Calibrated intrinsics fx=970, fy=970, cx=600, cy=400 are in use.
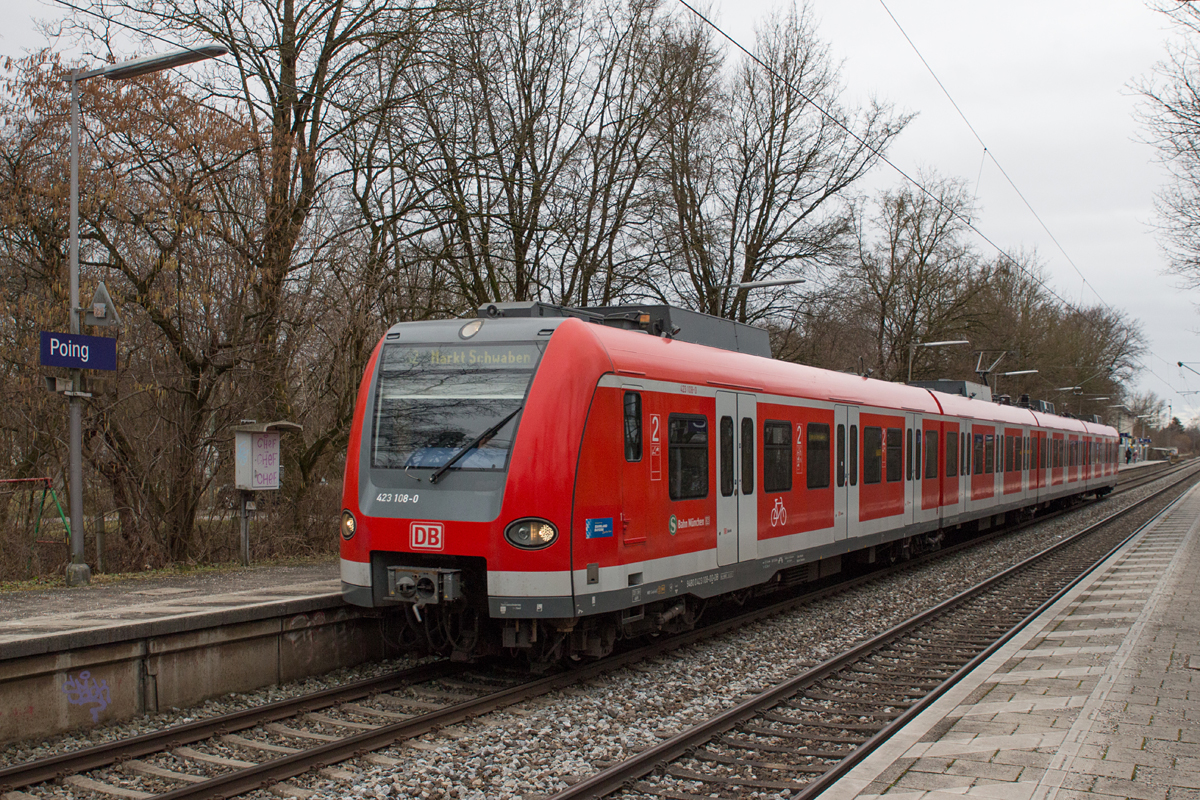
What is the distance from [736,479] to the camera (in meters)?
9.64

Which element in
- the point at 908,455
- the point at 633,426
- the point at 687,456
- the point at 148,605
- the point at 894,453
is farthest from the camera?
the point at 908,455

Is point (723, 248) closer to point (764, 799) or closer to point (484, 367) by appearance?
point (484, 367)

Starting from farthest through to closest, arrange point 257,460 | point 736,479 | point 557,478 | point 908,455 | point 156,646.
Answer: point 908,455 → point 257,460 → point 736,479 → point 557,478 → point 156,646

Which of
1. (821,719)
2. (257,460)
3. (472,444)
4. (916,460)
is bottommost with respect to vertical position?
(821,719)

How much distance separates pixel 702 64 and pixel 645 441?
1681 centimetres

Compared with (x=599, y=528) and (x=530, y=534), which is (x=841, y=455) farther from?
(x=530, y=534)

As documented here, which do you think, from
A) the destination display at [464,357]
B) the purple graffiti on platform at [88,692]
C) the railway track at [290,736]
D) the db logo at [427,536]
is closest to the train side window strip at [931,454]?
the railway track at [290,736]

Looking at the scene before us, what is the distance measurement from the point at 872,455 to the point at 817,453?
90.5 inches

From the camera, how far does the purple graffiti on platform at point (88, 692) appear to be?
21.1 feet

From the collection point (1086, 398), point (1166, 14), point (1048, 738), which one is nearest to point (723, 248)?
point (1166, 14)

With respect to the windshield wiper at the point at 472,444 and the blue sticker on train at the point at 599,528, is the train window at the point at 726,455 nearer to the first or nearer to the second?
the blue sticker on train at the point at 599,528

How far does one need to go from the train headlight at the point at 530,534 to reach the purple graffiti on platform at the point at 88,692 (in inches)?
115

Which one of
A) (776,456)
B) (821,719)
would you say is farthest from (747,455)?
(821,719)

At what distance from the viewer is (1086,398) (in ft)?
211
